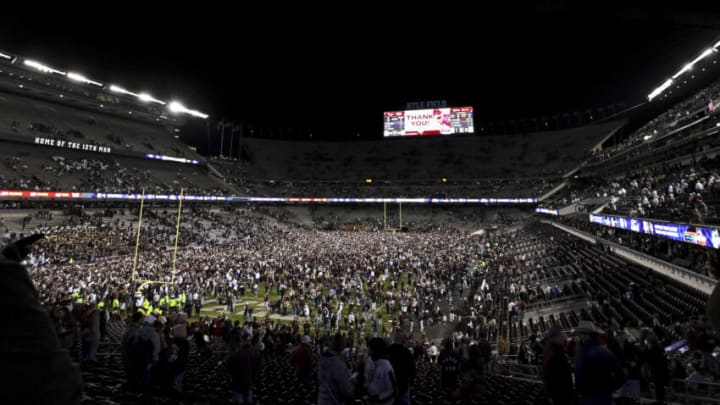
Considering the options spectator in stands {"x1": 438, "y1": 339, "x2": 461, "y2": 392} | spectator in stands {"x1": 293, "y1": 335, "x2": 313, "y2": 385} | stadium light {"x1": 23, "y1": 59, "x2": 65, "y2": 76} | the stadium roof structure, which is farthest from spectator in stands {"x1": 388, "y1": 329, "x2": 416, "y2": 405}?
stadium light {"x1": 23, "y1": 59, "x2": 65, "y2": 76}

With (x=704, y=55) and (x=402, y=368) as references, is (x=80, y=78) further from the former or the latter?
(x=704, y=55)

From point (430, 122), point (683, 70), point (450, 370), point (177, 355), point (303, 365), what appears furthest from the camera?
point (430, 122)

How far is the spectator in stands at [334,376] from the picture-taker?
4012 millimetres

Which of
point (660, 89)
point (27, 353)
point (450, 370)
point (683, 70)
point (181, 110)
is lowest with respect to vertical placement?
point (450, 370)

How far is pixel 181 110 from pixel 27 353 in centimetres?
7182

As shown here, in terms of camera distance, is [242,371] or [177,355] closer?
[242,371]

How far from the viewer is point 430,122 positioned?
208ft

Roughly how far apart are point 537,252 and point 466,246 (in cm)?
723

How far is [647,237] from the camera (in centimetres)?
1667

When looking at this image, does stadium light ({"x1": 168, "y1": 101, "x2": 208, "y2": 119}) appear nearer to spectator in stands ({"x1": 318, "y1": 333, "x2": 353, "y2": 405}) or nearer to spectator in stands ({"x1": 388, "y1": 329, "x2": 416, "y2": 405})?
spectator in stands ({"x1": 318, "y1": 333, "x2": 353, "y2": 405})

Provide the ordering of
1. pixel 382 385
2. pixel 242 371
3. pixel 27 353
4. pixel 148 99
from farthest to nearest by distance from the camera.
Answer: pixel 148 99, pixel 242 371, pixel 382 385, pixel 27 353

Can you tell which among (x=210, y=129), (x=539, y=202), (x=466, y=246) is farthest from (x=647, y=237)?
(x=210, y=129)

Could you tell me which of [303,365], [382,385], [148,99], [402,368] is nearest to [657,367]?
[402,368]

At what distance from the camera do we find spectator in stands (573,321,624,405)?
153 inches
